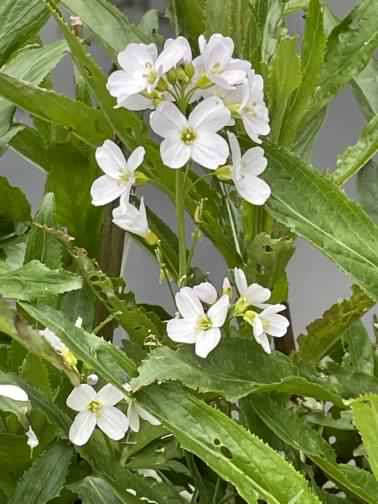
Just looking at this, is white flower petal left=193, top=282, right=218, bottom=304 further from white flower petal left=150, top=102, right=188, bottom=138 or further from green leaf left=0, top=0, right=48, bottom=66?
green leaf left=0, top=0, right=48, bottom=66

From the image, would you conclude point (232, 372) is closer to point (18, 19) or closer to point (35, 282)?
point (35, 282)

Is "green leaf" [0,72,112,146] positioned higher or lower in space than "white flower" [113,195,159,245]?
higher

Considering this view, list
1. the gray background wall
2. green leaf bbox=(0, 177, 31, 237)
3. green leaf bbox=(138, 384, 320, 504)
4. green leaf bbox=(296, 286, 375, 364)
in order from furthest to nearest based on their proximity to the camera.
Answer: the gray background wall < green leaf bbox=(0, 177, 31, 237) < green leaf bbox=(296, 286, 375, 364) < green leaf bbox=(138, 384, 320, 504)

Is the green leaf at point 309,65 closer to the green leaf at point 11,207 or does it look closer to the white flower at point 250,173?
the white flower at point 250,173

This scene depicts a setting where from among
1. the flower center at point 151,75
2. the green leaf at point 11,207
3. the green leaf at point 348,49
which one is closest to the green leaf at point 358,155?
the green leaf at point 348,49

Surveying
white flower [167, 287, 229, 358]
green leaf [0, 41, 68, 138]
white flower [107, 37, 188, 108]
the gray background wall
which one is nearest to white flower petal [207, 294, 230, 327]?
white flower [167, 287, 229, 358]

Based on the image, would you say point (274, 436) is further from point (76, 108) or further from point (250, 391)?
point (76, 108)

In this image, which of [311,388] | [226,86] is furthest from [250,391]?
[226,86]
